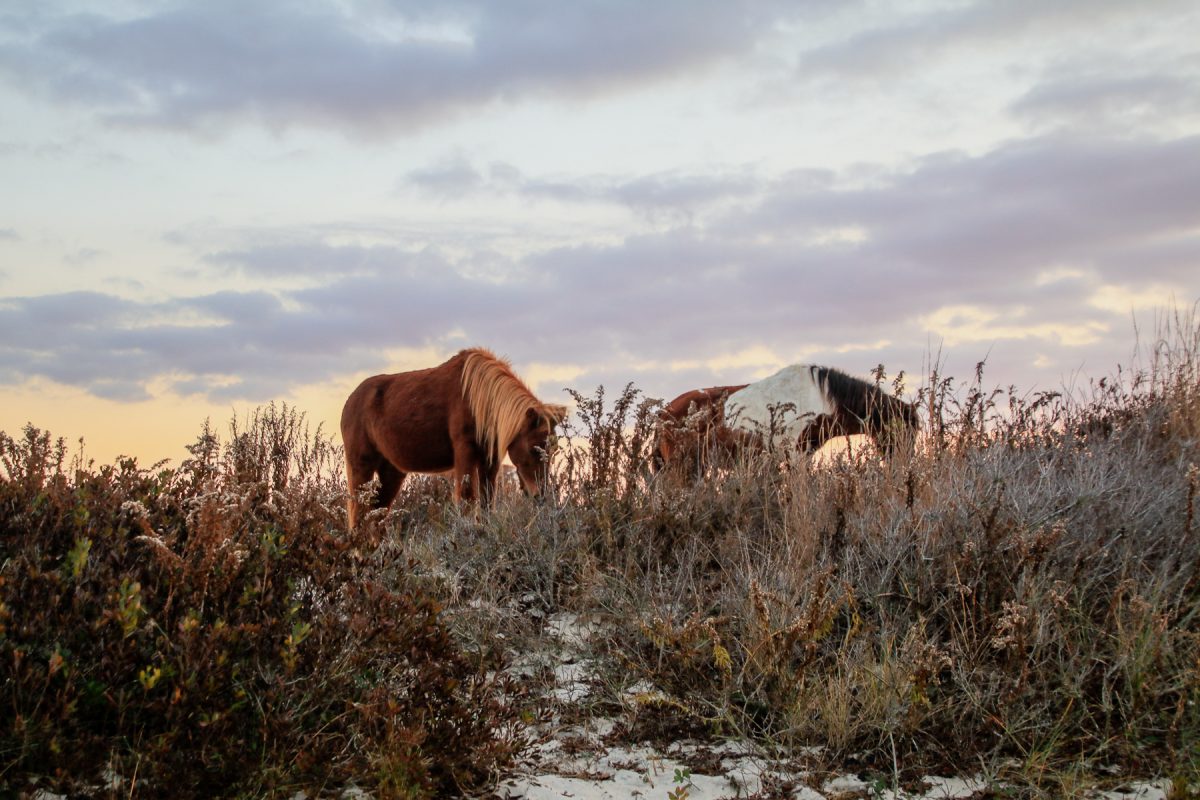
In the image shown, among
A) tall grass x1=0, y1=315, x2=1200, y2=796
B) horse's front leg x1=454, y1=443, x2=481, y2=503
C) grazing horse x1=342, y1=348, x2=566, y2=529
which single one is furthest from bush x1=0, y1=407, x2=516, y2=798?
horse's front leg x1=454, y1=443, x2=481, y2=503

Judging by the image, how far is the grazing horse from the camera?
31.8ft

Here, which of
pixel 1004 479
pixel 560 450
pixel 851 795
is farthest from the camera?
pixel 560 450

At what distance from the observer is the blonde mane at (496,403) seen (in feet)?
31.9

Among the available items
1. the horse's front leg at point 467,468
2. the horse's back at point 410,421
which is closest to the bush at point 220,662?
the horse's front leg at point 467,468

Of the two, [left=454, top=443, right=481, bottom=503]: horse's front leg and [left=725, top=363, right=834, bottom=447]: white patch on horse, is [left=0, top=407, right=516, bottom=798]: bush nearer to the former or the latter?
A: [left=454, top=443, right=481, bottom=503]: horse's front leg

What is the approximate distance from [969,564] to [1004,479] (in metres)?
1.11

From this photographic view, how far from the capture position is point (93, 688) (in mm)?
3008

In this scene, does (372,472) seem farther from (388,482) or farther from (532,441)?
(532,441)

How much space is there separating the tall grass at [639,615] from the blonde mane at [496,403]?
2.90m

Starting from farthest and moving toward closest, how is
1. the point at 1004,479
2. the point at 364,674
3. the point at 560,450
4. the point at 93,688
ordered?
the point at 560,450 → the point at 1004,479 → the point at 364,674 → the point at 93,688

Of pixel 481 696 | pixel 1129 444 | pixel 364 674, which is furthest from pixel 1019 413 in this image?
pixel 364 674

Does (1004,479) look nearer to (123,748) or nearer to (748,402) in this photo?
(123,748)

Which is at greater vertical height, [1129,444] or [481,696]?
[1129,444]

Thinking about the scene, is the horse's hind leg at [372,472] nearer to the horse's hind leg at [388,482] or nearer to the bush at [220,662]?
the horse's hind leg at [388,482]
